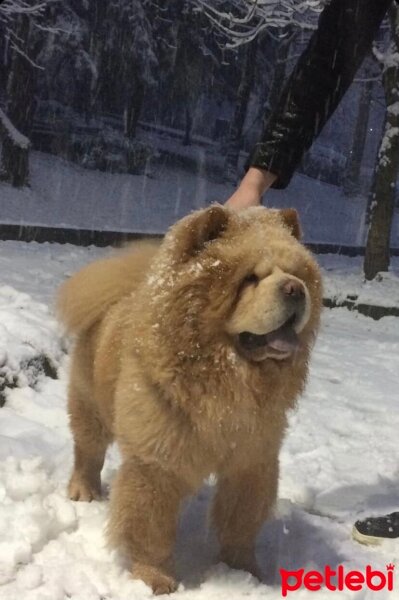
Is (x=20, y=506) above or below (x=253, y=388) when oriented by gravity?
below

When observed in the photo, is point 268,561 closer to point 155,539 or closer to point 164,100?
point 155,539

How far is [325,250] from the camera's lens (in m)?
13.0

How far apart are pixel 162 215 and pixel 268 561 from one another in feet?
43.0

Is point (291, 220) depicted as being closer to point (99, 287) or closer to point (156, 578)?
point (99, 287)

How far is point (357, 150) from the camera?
75.2ft

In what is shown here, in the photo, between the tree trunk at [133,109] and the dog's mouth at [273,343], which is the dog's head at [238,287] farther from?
the tree trunk at [133,109]

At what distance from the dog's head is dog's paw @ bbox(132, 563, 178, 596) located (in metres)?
0.81

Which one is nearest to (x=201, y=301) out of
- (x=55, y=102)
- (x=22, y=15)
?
(x=22, y=15)

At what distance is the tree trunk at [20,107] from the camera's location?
1346 cm

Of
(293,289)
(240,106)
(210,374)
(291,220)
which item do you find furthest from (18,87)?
(293,289)

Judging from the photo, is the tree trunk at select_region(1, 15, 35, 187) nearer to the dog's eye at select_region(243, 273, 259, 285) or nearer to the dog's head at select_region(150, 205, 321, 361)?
the dog's head at select_region(150, 205, 321, 361)

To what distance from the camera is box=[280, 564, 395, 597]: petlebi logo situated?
7.57 ft

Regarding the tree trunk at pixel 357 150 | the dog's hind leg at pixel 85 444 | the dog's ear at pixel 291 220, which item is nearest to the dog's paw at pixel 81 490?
the dog's hind leg at pixel 85 444

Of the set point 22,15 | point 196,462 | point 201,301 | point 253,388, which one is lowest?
point 196,462
